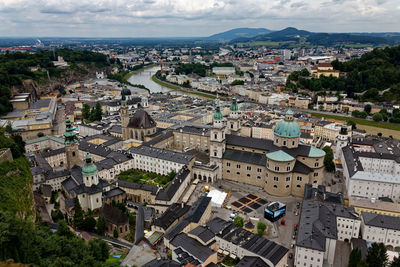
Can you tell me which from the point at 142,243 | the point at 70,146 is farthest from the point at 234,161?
the point at 70,146

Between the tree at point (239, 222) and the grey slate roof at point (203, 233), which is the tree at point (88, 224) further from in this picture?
the tree at point (239, 222)

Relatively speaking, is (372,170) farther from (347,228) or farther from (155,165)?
(155,165)

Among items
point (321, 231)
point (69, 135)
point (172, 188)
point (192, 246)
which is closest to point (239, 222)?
point (192, 246)

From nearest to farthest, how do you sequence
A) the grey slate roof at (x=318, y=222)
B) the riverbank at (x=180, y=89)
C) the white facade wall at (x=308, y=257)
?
the white facade wall at (x=308, y=257) → the grey slate roof at (x=318, y=222) → the riverbank at (x=180, y=89)

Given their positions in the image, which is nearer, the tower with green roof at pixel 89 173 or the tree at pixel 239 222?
the tree at pixel 239 222

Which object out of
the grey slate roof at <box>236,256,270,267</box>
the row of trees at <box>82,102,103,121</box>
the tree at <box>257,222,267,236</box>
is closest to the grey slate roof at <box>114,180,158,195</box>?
the tree at <box>257,222,267,236</box>

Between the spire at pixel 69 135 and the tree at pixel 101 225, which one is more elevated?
the spire at pixel 69 135

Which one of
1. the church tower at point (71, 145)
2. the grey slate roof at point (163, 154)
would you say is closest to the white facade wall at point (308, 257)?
the grey slate roof at point (163, 154)
